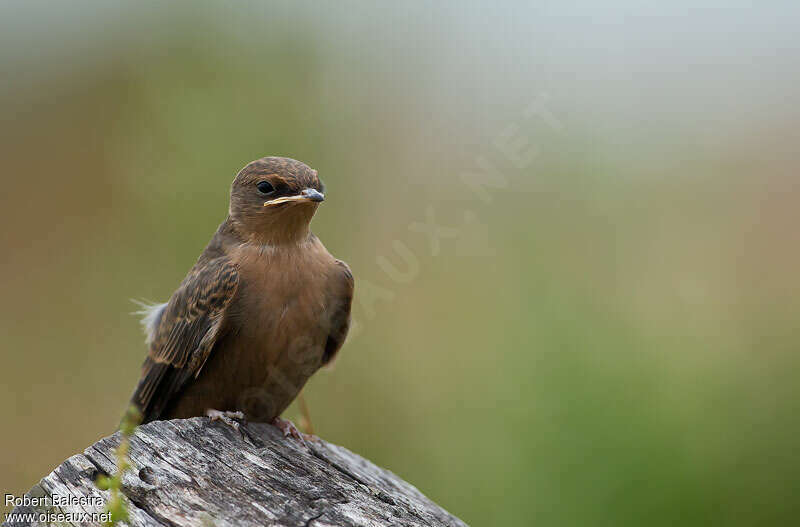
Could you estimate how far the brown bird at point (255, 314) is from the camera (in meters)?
4.59

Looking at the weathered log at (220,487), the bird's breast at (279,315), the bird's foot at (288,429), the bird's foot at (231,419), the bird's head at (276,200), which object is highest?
the bird's head at (276,200)

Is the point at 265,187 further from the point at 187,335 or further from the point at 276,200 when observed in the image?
the point at 187,335

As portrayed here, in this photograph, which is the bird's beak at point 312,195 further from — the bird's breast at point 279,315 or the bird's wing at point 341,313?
the bird's wing at point 341,313

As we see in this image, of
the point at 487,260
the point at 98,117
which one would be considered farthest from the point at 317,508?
the point at 98,117

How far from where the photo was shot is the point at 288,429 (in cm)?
432

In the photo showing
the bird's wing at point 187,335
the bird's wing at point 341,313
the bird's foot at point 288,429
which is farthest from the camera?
the bird's wing at point 341,313

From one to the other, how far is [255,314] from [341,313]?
0.59 metres

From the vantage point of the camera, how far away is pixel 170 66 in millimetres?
8039

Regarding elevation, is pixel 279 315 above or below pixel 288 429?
above

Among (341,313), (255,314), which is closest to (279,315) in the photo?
(255,314)

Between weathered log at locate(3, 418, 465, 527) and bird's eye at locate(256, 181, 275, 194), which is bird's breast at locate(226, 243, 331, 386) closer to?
bird's eye at locate(256, 181, 275, 194)

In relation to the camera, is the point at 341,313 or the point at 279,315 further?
the point at 341,313

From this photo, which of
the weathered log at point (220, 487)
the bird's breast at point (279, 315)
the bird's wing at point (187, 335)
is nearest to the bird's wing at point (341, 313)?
the bird's breast at point (279, 315)

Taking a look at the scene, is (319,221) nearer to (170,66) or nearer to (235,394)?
(170,66)
